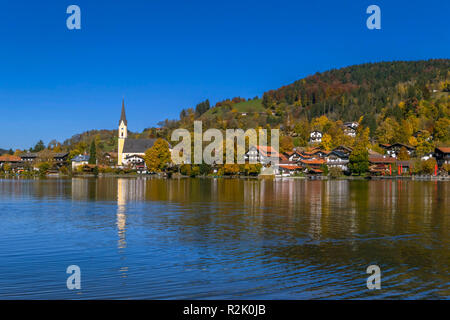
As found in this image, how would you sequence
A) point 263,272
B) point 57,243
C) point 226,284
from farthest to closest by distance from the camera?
1. point 57,243
2. point 263,272
3. point 226,284

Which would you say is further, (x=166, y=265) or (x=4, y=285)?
(x=166, y=265)

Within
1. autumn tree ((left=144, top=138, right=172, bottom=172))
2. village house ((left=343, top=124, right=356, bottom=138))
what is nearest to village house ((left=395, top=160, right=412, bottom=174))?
village house ((left=343, top=124, right=356, bottom=138))

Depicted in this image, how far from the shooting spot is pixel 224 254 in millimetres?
15211

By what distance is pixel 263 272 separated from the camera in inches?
504

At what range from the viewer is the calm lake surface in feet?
36.5

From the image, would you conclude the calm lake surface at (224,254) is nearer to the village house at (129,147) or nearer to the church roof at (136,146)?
the village house at (129,147)

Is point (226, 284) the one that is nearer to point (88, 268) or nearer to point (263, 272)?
point (263, 272)

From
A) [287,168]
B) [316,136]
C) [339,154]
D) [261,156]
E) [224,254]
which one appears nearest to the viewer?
[224,254]

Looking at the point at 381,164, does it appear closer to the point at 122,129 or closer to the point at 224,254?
the point at 122,129

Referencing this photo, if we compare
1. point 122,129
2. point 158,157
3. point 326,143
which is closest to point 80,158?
point 122,129

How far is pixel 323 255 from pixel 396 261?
87.8 inches

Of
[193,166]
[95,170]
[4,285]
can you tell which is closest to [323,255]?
[4,285]

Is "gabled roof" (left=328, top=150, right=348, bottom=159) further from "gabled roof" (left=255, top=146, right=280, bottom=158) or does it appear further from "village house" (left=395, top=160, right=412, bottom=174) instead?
"gabled roof" (left=255, top=146, right=280, bottom=158)

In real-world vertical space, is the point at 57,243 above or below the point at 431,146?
below
